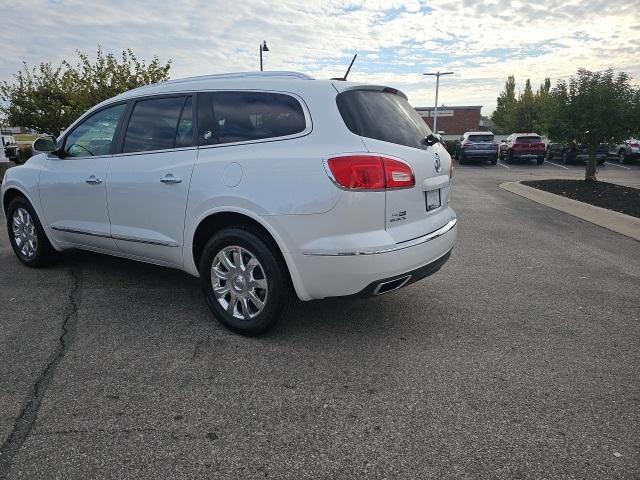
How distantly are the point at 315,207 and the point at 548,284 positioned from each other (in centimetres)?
Result: 305

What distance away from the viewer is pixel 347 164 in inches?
121

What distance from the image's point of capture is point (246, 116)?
11.7 ft

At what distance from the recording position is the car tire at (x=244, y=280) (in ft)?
11.1

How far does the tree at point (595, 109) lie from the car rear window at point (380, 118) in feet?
37.8

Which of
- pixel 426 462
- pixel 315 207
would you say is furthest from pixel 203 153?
pixel 426 462

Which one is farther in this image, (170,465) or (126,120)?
(126,120)

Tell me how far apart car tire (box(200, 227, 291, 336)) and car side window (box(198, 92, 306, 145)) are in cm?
68

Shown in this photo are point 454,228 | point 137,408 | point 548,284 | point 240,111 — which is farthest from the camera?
point 548,284

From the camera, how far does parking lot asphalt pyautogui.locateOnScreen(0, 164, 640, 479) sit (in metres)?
2.33

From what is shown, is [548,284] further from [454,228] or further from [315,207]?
[315,207]

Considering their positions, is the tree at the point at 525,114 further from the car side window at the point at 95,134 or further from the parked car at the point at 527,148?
the car side window at the point at 95,134

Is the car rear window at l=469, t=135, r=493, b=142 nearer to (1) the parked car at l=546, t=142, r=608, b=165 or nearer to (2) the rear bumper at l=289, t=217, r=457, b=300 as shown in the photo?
(1) the parked car at l=546, t=142, r=608, b=165

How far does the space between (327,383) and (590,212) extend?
857cm

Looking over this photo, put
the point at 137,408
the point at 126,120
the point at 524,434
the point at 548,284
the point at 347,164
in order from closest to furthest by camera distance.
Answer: the point at 524,434, the point at 137,408, the point at 347,164, the point at 126,120, the point at 548,284
